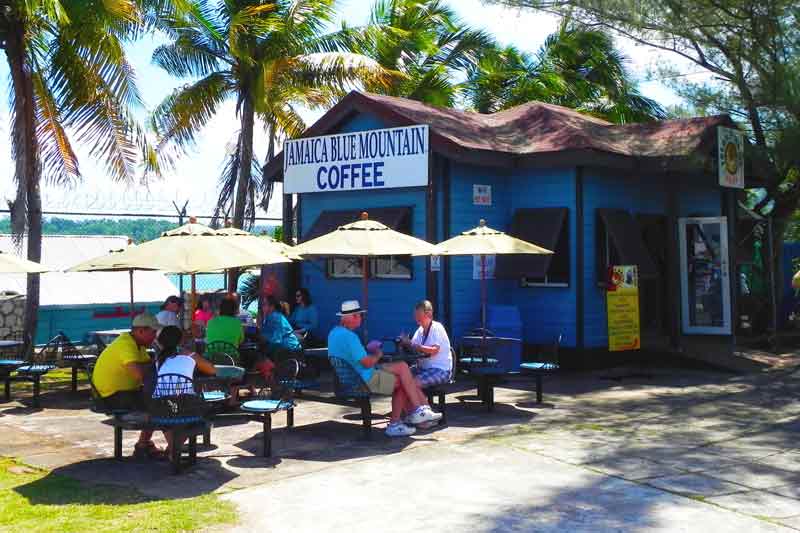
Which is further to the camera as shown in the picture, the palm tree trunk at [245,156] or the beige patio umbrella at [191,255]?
the palm tree trunk at [245,156]

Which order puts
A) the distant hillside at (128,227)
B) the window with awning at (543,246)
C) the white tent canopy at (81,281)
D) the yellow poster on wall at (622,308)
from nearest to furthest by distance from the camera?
the yellow poster on wall at (622,308) < the window with awning at (543,246) < the white tent canopy at (81,281) < the distant hillside at (128,227)

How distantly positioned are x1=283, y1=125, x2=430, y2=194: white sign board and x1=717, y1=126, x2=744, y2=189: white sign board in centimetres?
487

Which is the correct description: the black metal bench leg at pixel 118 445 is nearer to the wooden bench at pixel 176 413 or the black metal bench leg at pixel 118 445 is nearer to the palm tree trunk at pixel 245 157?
the wooden bench at pixel 176 413

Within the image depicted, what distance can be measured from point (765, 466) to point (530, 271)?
636 cm

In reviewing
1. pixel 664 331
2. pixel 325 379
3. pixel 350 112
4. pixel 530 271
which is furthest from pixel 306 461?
pixel 664 331

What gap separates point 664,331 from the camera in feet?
55.2

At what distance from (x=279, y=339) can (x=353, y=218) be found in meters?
4.82

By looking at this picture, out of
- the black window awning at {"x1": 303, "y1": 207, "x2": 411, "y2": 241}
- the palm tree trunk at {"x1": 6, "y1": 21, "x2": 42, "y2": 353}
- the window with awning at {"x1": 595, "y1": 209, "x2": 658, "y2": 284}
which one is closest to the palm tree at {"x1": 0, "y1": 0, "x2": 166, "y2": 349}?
the palm tree trunk at {"x1": 6, "y1": 21, "x2": 42, "y2": 353}

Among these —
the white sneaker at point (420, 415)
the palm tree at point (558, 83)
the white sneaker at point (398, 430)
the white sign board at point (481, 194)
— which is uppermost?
the palm tree at point (558, 83)

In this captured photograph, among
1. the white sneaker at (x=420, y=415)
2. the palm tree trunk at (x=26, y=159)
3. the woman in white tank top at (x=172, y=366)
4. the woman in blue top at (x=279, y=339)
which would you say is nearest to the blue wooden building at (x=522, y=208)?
the woman in blue top at (x=279, y=339)

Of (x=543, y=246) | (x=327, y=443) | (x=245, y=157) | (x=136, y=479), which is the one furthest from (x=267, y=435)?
(x=245, y=157)

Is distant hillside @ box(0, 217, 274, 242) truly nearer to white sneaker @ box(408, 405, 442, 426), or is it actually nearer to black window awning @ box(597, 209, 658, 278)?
black window awning @ box(597, 209, 658, 278)

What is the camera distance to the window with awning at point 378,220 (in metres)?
14.2

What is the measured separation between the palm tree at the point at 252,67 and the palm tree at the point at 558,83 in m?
6.38
